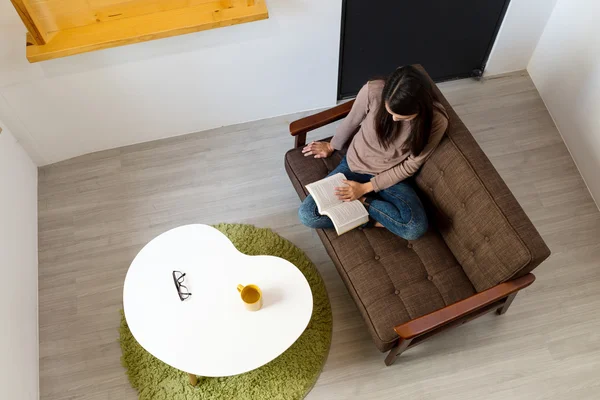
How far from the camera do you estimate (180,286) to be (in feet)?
7.36

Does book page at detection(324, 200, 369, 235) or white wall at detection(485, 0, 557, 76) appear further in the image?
white wall at detection(485, 0, 557, 76)

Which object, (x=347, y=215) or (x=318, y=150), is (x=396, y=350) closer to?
(x=347, y=215)

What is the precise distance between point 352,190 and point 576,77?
61.8 inches

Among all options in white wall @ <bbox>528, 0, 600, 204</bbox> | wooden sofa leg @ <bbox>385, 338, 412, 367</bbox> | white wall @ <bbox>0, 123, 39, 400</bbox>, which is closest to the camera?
wooden sofa leg @ <bbox>385, 338, 412, 367</bbox>

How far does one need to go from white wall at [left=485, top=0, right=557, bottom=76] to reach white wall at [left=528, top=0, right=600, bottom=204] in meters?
0.06

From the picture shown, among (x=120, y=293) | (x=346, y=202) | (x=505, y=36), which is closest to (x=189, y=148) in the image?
(x=120, y=293)

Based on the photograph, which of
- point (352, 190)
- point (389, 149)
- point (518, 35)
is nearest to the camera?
point (389, 149)

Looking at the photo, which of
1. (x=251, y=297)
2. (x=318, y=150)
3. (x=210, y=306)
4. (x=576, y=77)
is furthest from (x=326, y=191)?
(x=576, y=77)

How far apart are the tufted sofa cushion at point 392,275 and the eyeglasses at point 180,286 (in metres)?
0.67

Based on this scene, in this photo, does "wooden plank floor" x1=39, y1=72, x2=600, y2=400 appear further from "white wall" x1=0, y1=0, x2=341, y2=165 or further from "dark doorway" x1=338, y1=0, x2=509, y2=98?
"dark doorway" x1=338, y1=0, x2=509, y2=98

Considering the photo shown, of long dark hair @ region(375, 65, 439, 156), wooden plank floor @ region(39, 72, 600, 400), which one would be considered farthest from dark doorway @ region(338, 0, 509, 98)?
long dark hair @ region(375, 65, 439, 156)

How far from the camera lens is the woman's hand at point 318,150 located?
104 inches

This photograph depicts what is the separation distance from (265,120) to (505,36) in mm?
1518

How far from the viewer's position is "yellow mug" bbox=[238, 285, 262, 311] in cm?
216
